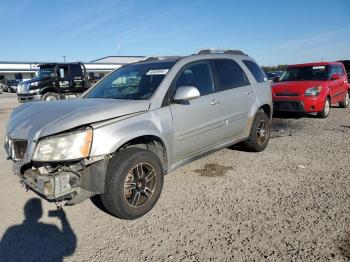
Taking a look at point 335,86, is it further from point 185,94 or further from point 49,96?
point 49,96

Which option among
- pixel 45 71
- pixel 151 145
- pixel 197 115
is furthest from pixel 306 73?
pixel 45 71

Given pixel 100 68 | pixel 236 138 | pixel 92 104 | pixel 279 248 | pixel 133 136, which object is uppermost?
pixel 100 68

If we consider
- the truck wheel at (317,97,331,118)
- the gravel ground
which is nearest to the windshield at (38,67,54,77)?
the gravel ground

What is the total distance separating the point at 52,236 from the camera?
3.19m

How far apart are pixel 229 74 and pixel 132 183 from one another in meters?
2.66

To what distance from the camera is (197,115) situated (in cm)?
429

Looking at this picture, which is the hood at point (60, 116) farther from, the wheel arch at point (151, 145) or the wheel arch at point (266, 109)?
the wheel arch at point (266, 109)

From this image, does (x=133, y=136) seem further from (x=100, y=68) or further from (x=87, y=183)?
(x=100, y=68)

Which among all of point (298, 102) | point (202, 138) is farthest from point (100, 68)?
point (202, 138)

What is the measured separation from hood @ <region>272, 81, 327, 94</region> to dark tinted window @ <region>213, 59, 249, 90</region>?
4.41m

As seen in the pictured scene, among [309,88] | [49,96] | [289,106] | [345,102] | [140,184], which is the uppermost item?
[49,96]

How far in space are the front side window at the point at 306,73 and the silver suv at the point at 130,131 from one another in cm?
590

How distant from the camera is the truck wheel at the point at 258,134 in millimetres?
5664

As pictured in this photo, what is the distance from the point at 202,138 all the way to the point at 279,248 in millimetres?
1981
